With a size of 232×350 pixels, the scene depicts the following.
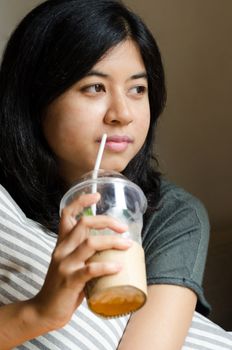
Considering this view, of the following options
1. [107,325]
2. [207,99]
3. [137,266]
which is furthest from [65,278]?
[207,99]

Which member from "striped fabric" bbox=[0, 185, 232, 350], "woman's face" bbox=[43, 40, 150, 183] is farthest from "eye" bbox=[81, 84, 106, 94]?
"striped fabric" bbox=[0, 185, 232, 350]

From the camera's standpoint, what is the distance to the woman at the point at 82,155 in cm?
98

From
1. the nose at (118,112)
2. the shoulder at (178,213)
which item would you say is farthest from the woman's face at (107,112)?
the shoulder at (178,213)

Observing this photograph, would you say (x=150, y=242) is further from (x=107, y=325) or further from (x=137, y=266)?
(x=137, y=266)

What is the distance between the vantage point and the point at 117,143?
109cm

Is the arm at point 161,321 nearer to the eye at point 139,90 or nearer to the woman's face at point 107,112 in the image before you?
the woman's face at point 107,112

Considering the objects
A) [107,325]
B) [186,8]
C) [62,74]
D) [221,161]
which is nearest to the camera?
[107,325]

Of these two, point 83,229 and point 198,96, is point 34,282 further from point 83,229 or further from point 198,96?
point 198,96

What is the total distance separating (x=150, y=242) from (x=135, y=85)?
0.33 meters

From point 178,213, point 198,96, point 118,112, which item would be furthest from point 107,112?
point 198,96

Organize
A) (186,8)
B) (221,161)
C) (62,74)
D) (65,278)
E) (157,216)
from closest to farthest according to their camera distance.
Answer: (65,278), (62,74), (157,216), (186,8), (221,161)

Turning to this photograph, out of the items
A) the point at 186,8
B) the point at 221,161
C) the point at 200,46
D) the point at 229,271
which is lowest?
the point at 229,271

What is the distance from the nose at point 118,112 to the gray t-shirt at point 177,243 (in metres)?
0.25

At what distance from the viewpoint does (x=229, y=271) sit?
2.03 metres
